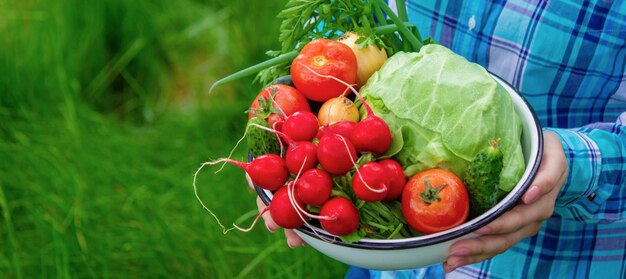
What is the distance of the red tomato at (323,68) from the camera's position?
1.09m

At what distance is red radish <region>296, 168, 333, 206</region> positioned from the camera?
0.99 meters

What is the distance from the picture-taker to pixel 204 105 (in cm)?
258

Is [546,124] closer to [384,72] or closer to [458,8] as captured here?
[458,8]

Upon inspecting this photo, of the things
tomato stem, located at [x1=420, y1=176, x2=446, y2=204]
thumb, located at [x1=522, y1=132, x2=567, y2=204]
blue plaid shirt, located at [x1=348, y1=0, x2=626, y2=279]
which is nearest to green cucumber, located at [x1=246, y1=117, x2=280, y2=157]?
tomato stem, located at [x1=420, y1=176, x2=446, y2=204]

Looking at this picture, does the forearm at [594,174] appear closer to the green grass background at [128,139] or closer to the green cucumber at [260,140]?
the green cucumber at [260,140]

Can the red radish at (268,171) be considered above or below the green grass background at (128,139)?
above

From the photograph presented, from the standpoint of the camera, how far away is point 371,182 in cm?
96

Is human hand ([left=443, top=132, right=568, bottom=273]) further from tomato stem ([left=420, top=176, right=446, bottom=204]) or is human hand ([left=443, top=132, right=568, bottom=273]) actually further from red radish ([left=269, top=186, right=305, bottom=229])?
red radish ([left=269, top=186, right=305, bottom=229])

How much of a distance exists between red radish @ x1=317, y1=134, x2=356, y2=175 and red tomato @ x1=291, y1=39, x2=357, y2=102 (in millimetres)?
122

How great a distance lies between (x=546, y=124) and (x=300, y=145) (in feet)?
1.82

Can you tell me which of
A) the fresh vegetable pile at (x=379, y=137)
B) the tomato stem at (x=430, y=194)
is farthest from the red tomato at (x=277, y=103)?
the tomato stem at (x=430, y=194)

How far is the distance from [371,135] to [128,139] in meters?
1.59

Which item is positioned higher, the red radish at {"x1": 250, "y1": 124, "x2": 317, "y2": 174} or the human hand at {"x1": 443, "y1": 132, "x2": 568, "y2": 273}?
the red radish at {"x1": 250, "y1": 124, "x2": 317, "y2": 174}

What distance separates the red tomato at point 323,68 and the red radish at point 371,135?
0.32ft
